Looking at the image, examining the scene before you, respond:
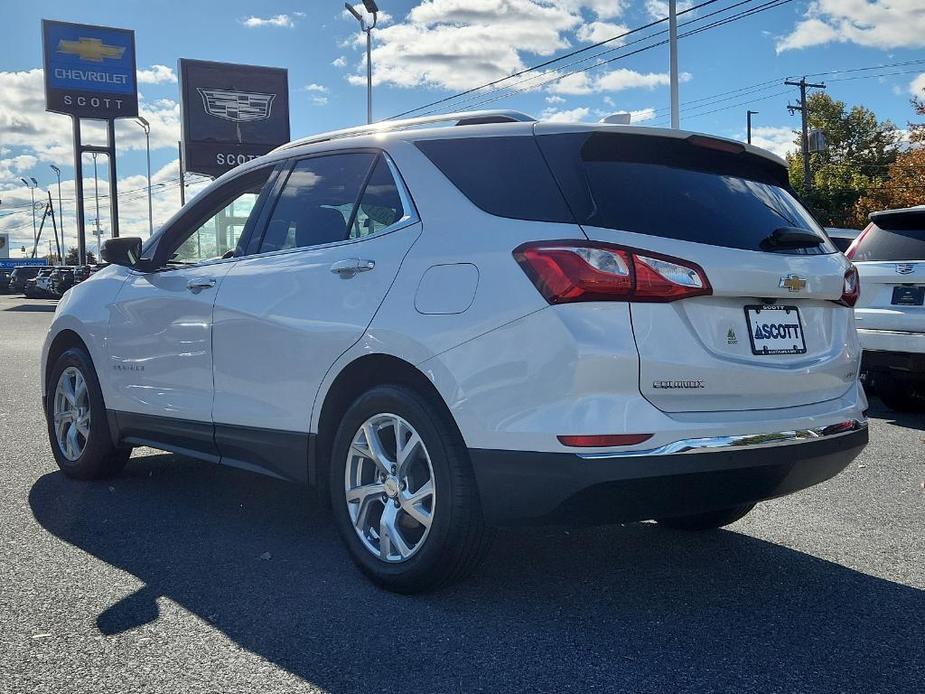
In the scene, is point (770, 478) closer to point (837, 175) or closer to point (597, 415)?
point (597, 415)

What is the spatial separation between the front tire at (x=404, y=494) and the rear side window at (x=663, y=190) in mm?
933

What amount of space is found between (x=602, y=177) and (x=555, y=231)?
0.30 meters

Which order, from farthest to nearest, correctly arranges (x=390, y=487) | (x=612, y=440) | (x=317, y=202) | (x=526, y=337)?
(x=317, y=202), (x=390, y=487), (x=526, y=337), (x=612, y=440)

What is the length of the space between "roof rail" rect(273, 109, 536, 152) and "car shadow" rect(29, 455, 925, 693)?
1.79 m

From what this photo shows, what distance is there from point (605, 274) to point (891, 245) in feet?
17.5

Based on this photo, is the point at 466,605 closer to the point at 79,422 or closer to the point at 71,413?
the point at 79,422

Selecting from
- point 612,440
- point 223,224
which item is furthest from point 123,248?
point 612,440

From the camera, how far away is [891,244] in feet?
24.8

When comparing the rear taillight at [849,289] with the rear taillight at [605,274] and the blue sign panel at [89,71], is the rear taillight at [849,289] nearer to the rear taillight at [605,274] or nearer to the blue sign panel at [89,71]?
the rear taillight at [605,274]

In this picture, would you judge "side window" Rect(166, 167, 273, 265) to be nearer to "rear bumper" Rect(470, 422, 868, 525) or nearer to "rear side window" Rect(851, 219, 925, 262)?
"rear bumper" Rect(470, 422, 868, 525)

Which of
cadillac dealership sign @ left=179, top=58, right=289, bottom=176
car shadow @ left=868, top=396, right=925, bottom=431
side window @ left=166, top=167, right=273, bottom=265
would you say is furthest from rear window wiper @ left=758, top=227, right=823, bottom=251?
cadillac dealership sign @ left=179, top=58, right=289, bottom=176

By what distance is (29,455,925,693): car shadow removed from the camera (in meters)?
2.93

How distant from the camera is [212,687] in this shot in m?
2.82

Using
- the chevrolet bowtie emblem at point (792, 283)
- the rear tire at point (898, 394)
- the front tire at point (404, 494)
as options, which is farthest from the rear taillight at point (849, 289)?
the rear tire at point (898, 394)
